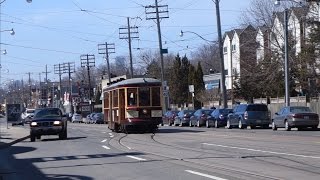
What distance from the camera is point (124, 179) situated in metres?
A: 13.3

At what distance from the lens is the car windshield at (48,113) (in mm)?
33750

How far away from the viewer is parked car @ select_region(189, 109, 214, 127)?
4841cm

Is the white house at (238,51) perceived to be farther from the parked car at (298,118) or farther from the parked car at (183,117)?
the parked car at (298,118)

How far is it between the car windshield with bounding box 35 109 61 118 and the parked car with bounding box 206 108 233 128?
613 inches

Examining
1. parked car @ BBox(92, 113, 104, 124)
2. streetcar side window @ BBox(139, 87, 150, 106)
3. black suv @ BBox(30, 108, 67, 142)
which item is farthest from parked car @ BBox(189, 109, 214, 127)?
parked car @ BBox(92, 113, 104, 124)

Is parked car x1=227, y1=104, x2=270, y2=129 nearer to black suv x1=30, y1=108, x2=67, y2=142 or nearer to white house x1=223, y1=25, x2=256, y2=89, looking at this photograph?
black suv x1=30, y1=108, x2=67, y2=142

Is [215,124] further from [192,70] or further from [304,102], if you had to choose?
[192,70]

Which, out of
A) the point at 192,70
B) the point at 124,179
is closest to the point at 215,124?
the point at 124,179

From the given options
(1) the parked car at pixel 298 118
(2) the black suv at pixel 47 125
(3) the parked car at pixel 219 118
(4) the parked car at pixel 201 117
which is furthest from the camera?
(4) the parked car at pixel 201 117

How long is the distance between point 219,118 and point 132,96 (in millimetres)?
11976

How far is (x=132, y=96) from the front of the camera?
3562cm

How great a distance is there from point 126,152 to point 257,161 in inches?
258

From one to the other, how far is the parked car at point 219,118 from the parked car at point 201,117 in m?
0.44

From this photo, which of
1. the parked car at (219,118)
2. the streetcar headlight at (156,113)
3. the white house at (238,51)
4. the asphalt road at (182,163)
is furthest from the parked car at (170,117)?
the asphalt road at (182,163)
